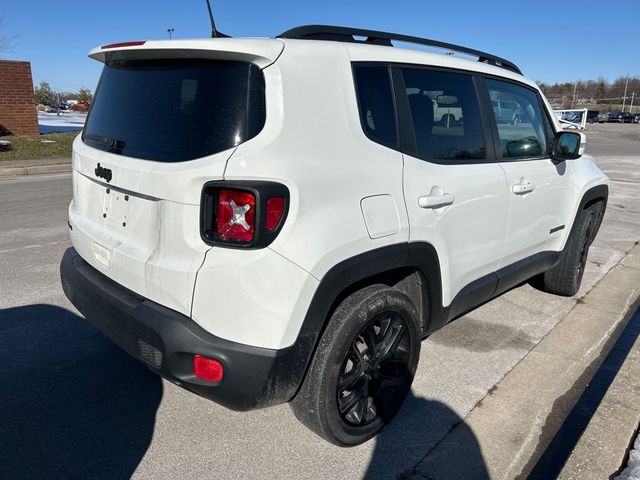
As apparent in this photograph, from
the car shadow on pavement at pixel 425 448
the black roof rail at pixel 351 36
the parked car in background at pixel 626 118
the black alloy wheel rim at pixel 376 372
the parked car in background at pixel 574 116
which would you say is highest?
the parked car in background at pixel 626 118

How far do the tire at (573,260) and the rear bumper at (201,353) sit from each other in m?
3.13

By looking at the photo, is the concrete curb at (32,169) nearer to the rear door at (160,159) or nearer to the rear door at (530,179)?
the rear door at (160,159)

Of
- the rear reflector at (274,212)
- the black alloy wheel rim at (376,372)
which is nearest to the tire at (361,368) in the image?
the black alloy wheel rim at (376,372)

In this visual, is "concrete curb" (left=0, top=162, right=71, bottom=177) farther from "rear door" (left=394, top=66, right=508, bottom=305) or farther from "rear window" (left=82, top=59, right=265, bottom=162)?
"rear door" (left=394, top=66, right=508, bottom=305)

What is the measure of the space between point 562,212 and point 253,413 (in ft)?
9.36

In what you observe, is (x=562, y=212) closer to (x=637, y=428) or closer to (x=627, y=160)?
(x=637, y=428)

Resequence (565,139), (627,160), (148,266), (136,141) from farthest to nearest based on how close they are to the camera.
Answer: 1. (627,160)
2. (565,139)
3. (136,141)
4. (148,266)

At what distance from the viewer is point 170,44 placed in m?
2.22

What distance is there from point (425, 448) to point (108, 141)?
2.23 m

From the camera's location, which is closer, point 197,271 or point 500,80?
point 197,271

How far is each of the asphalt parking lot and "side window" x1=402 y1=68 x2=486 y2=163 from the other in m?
1.43

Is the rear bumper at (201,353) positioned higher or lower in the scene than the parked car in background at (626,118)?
lower

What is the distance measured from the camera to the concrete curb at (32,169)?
11.5 metres

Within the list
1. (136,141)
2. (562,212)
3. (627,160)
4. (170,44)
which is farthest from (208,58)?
(627,160)
